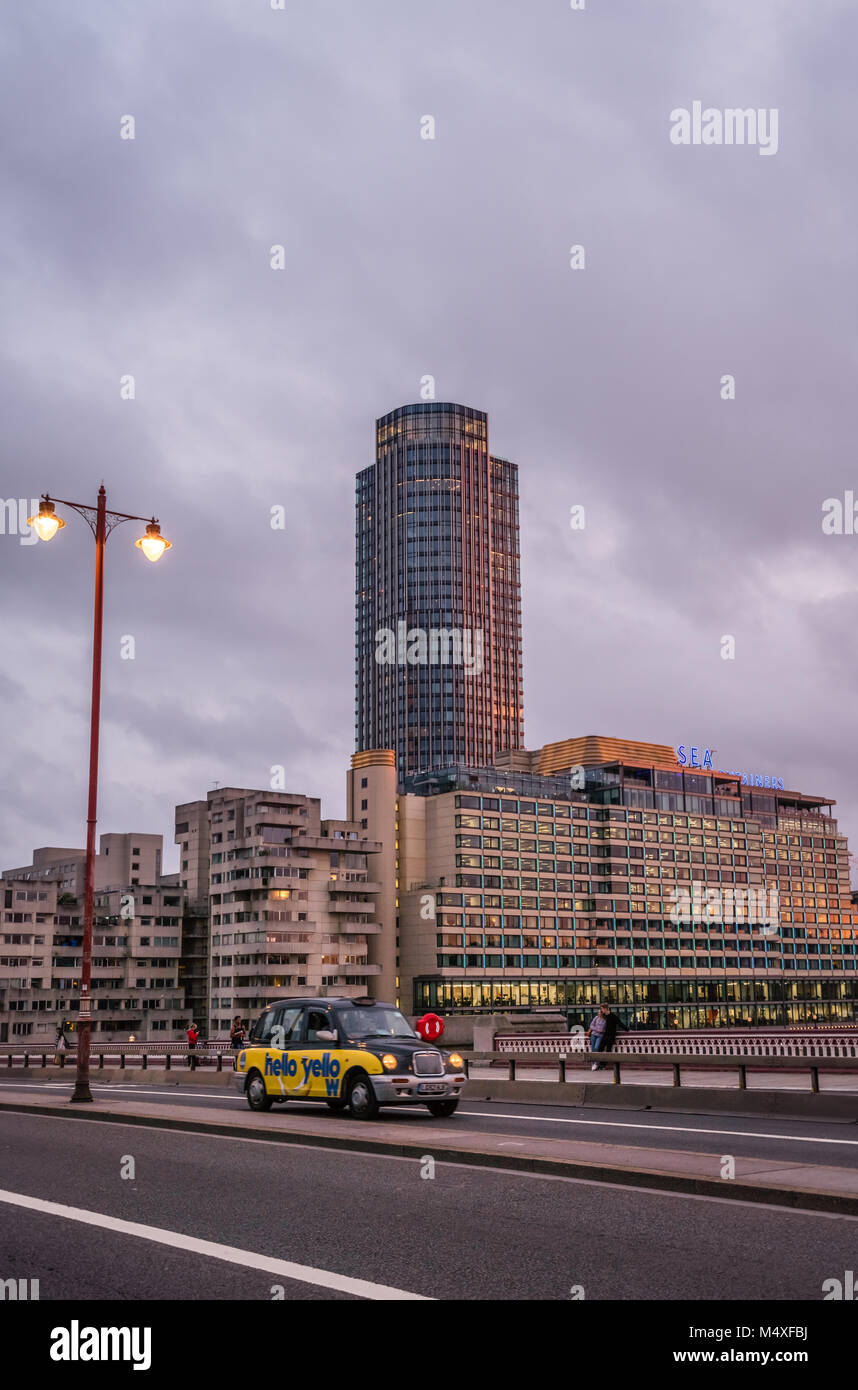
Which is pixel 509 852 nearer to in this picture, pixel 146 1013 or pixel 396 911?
pixel 396 911

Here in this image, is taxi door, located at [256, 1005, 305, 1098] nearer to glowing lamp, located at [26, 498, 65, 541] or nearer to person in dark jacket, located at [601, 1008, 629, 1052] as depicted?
glowing lamp, located at [26, 498, 65, 541]

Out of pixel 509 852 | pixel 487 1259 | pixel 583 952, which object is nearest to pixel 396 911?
pixel 509 852

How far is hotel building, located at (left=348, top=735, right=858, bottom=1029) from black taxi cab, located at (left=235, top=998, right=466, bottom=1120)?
4276 inches

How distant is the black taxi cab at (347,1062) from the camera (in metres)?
19.2

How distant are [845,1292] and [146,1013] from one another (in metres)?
132

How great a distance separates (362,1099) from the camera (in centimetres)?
1930

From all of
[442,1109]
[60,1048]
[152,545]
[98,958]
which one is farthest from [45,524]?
[98,958]

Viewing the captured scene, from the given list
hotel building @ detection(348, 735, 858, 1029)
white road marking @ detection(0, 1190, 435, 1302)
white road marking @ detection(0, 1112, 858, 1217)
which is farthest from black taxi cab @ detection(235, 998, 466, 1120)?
hotel building @ detection(348, 735, 858, 1029)

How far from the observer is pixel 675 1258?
8281mm

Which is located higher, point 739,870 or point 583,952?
point 739,870

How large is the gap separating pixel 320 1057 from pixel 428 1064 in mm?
1963

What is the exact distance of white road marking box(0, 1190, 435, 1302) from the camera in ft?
24.3

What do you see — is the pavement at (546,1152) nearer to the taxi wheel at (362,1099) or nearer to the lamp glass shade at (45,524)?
the taxi wheel at (362,1099)

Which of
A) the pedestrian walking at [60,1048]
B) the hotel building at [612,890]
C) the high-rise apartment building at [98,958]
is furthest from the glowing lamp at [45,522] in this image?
the hotel building at [612,890]
